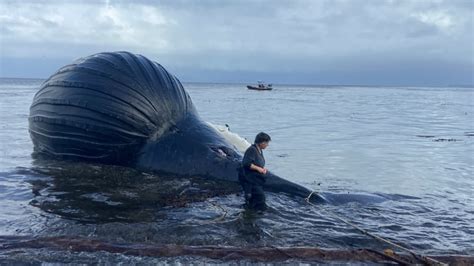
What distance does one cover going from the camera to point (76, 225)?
7.26 meters

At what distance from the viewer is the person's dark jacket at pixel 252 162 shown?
325 inches

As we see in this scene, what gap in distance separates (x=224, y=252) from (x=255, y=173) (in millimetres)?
2352

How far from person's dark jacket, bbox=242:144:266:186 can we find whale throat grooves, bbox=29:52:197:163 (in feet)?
8.77

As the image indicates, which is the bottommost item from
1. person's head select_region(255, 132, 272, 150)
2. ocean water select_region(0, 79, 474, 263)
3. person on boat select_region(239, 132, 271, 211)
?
ocean water select_region(0, 79, 474, 263)

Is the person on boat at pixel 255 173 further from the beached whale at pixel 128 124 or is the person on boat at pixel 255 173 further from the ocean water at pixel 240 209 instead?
the beached whale at pixel 128 124

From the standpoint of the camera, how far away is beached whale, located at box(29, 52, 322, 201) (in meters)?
10.2

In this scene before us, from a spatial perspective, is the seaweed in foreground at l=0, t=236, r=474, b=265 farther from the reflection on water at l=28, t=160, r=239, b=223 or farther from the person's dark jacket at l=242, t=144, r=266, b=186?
the person's dark jacket at l=242, t=144, r=266, b=186

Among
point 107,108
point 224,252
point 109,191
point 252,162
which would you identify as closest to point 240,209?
point 252,162

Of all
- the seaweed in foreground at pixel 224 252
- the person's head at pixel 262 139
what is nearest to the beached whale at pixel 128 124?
the person's head at pixel 262 139

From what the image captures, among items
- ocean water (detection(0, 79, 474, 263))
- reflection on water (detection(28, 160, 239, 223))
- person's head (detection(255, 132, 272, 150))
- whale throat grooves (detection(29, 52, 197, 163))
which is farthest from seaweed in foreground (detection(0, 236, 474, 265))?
whale throat grooves (detection(29, 52, 197, 163))

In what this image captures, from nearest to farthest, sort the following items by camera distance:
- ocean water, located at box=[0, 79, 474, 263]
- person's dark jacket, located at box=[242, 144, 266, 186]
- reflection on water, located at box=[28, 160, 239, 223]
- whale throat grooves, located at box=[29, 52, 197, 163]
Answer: ocean water, located at box=[0, 79, 474, 263]
reflection on water, located at box=[28, 160, 239, 223]
person's dark jacket, located at box=[242, 144, 266, 186]
whale throat grooves, located at box=[29, 52, 197, 163]

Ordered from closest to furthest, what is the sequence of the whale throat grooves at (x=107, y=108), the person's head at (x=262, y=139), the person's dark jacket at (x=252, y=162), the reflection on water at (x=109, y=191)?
the reflection on water at (x=109, y=191)
the person's dark jacket at (x=252, y=162)
the person's head at (x=262, y=139)
the whale throat grooves at (x=107, y=108)

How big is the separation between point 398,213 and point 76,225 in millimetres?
4887

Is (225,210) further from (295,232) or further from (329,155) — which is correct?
(329,155)
